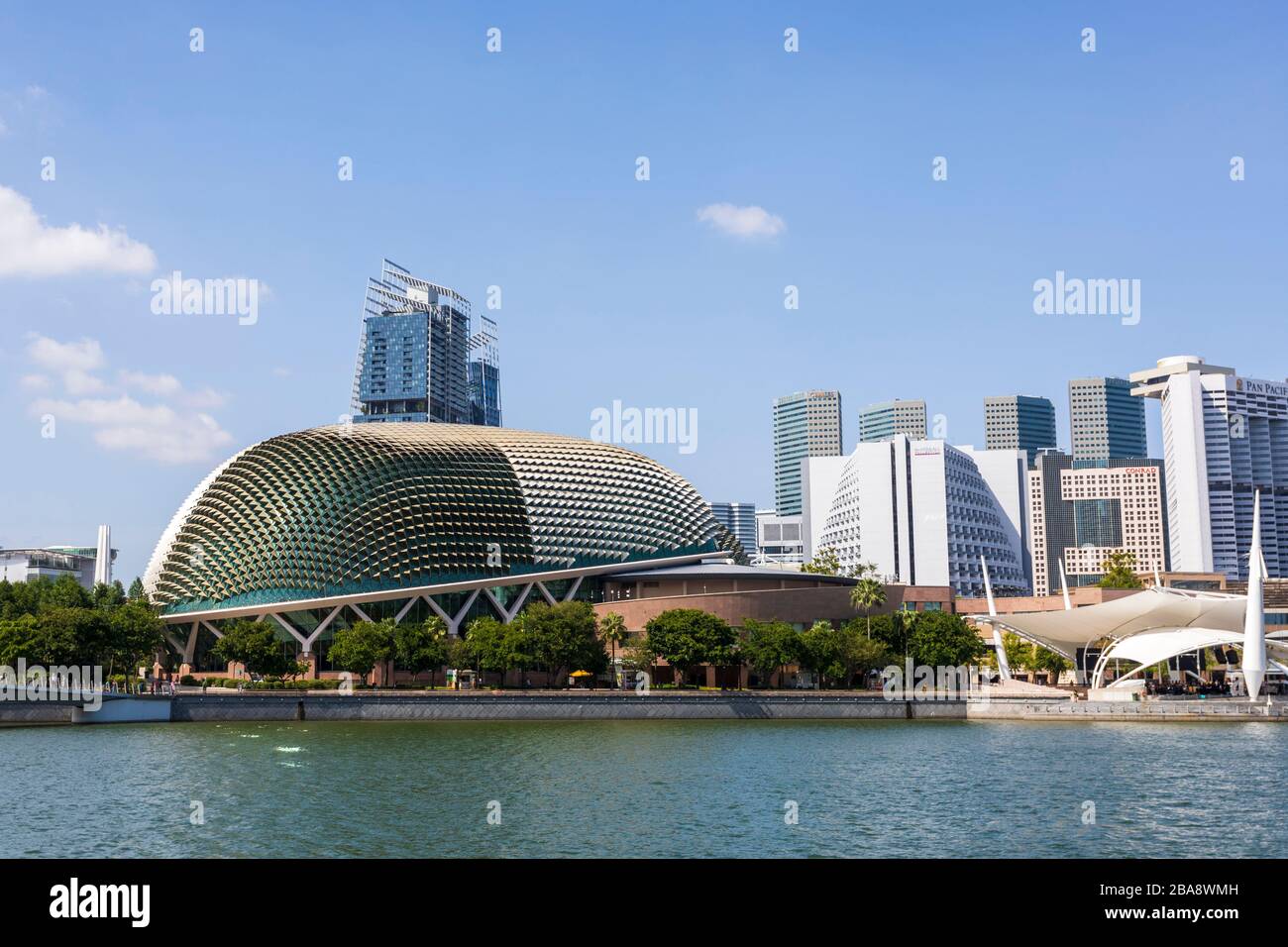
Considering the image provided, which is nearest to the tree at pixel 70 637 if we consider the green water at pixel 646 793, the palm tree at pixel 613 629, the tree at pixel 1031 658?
the green water at pixel 646 793

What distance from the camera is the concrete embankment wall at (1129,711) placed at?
7431cm

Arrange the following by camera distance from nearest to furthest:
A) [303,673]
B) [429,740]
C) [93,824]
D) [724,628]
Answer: [93,824], [429,740], [724,628], [303,673]

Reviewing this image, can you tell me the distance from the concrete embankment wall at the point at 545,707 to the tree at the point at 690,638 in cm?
1239

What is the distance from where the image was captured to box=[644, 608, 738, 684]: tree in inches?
3558

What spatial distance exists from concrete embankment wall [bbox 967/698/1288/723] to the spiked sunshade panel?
50.0 metres

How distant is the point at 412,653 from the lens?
93062 mm

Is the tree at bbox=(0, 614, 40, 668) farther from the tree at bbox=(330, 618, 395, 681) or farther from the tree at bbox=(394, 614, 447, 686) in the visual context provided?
the tree at bbox=(394, 614, 447, 686)

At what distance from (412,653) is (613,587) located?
31.1 m

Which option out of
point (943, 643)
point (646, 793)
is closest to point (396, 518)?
point (943, 643)

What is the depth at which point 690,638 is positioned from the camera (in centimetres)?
9056
